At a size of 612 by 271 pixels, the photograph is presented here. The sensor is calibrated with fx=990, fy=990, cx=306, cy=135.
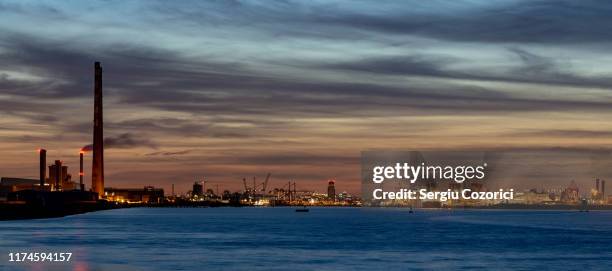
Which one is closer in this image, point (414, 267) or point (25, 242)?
point (414, 267)

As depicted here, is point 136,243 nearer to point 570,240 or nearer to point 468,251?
point 468,251

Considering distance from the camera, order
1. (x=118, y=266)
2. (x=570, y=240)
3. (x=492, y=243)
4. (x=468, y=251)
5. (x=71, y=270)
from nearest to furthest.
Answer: (x=71, y=270) → (x=118, y=266) → (x=468, y=251) → (x=492, y=243) → (x=570, y=240)

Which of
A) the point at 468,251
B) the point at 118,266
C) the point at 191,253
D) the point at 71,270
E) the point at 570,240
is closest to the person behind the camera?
the point at 71,270

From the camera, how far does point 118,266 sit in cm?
6850

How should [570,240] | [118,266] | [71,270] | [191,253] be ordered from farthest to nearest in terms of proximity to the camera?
1. [570,240]
2. [191,253]
3. [118,266]
4. [71,270]

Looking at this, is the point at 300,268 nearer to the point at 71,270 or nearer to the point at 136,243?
the point at 71,270

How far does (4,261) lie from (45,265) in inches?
191

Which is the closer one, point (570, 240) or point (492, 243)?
point (492, 243)

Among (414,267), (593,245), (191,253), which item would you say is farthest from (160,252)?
(593,245)

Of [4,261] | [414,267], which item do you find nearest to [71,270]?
[4,261]

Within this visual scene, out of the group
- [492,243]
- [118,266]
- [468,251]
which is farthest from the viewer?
[492,243]

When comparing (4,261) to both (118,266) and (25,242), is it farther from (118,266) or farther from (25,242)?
(25,242)

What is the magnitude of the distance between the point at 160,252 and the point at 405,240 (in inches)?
1360

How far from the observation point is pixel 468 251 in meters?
88.9
